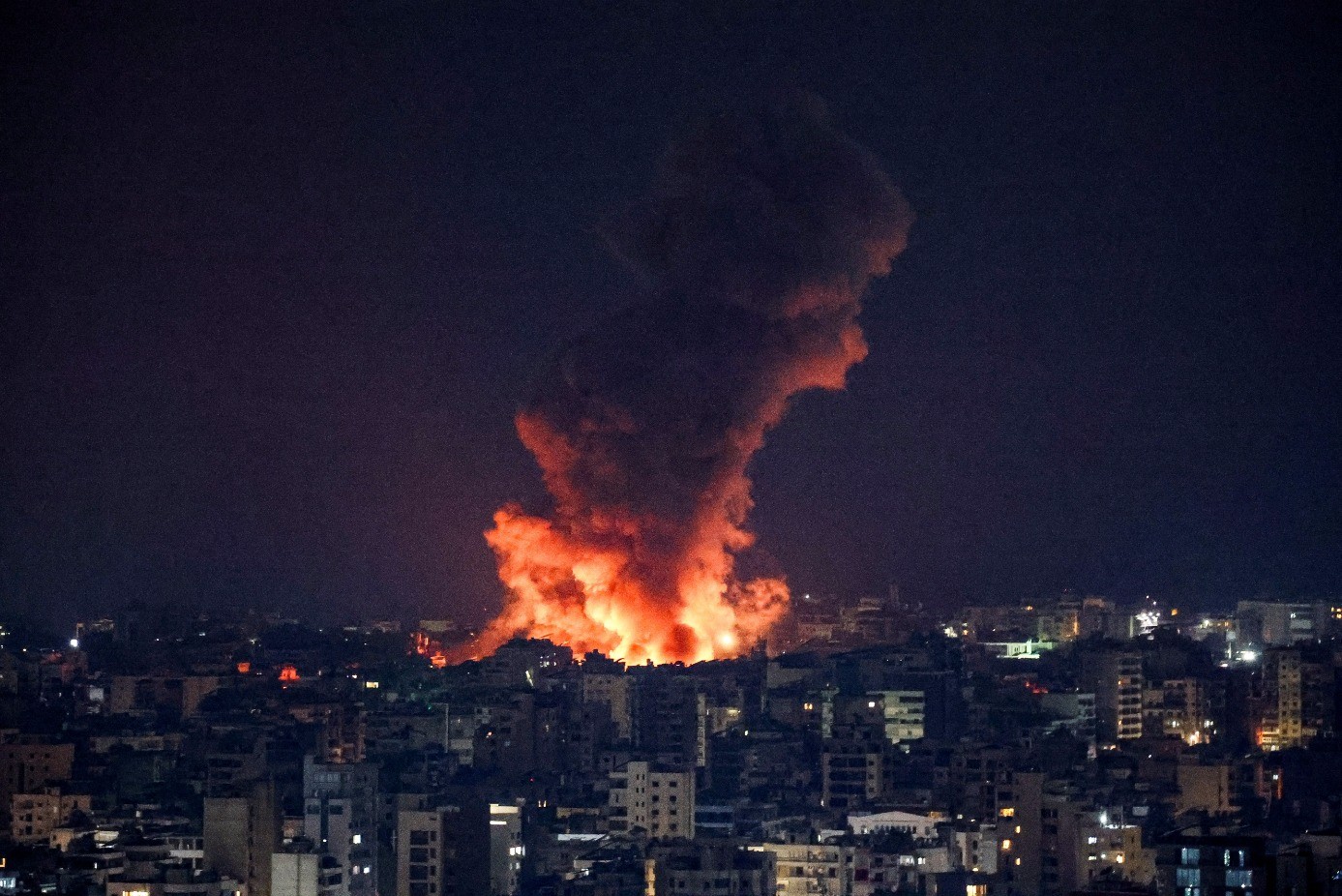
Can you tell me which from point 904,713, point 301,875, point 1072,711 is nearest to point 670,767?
point 301,875

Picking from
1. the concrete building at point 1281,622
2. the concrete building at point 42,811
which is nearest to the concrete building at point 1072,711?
the concrete building at point 42,811

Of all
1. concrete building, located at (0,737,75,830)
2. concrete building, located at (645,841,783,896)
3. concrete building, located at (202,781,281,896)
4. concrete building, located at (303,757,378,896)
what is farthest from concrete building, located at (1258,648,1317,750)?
concrete building, located at (202,781,281,896)

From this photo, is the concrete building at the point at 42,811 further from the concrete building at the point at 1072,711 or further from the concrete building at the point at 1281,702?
the concrete building at the point at 1281,702

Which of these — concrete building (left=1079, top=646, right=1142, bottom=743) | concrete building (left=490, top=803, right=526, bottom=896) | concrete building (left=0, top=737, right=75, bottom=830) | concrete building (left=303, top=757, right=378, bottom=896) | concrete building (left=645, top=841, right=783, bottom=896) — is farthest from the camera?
concrete building (left=1079, top=646, right=1142, bottom=743)

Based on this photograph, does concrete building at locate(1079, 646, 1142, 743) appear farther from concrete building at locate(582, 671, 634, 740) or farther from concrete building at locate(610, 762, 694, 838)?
concrete building at locate(610, 762, 694, 838)

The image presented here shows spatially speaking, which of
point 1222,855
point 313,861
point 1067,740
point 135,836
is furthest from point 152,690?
point 1222,855

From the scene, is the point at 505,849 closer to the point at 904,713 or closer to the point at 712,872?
the point at 712,872
